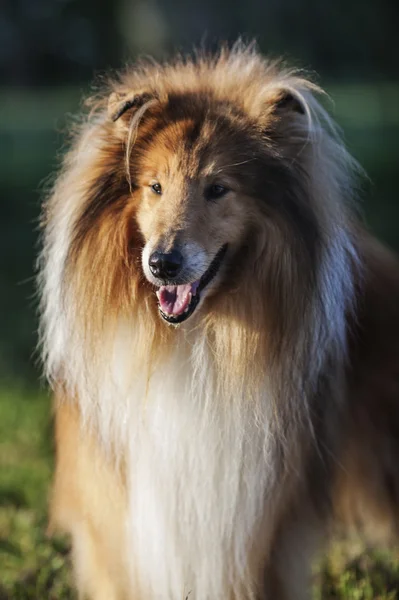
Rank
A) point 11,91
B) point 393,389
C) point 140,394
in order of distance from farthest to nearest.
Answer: point 11,91
point 393,389
point 140,394

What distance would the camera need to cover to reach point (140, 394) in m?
3.27

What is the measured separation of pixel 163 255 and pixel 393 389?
49.9 inches

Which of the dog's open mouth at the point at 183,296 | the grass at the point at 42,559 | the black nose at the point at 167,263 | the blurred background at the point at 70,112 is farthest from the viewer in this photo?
the blurred background at the point at 70,112

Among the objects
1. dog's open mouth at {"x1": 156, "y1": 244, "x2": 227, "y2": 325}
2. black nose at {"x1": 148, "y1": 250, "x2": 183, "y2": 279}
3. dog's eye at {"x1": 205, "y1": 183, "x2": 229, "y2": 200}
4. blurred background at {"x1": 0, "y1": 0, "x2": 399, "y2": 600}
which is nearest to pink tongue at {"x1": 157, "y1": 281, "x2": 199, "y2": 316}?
dog's open mouth at {"x1": 156, "y1": 244, "x2": 227, "y2": 325}

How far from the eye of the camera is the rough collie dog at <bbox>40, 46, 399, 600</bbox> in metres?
3.11

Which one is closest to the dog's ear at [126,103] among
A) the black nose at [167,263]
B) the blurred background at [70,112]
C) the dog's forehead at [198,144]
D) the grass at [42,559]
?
the dog's forehead at [198,144]

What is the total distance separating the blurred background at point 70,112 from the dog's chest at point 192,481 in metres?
0.70

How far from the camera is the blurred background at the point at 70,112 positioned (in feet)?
13.6

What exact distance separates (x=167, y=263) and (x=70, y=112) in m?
2.18

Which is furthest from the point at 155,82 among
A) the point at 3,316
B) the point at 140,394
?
the point at 3,316

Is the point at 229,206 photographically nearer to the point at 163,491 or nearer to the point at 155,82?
the point at 155,82

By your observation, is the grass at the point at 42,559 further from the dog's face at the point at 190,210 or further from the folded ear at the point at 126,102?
the folded ear at the point at 126,102

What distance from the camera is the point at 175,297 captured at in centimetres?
312

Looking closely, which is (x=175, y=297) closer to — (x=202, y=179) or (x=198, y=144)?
(x=202, y=179)
